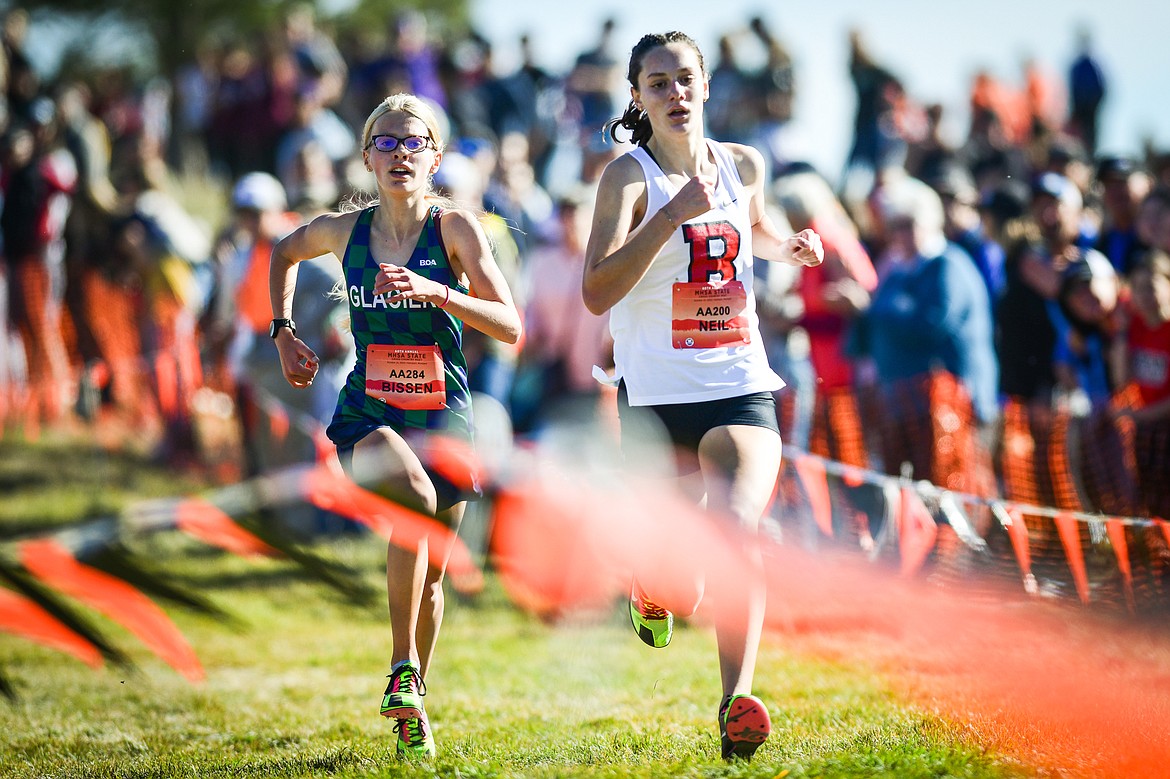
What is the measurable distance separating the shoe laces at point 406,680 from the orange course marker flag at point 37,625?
5.69ft

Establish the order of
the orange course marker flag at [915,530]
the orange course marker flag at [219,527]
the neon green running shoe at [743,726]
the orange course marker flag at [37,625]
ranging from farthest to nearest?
the orange course marker flag at [915,530] < the neon green running shoe at [743,726] < the orange course marker flag at [219,527] < the orange course marker flag at [37,625]

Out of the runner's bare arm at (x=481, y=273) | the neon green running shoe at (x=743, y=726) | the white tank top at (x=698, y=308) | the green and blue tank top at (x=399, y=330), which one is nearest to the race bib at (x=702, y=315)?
the white tank top at (x=698, y=308)

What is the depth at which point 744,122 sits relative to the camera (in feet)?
31.9

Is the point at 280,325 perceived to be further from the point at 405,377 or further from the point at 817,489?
the point at 817,489

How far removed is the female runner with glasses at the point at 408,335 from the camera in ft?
12.3

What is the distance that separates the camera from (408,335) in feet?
12.6

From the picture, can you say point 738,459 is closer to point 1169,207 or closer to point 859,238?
point 1169,207

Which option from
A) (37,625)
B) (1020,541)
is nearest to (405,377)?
(37,625)

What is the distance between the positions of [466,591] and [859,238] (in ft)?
11.4

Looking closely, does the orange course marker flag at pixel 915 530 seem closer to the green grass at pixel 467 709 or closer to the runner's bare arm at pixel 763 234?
the green grass at pixel 467 709

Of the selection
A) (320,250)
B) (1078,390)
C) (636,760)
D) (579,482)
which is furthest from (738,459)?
(1078,390)

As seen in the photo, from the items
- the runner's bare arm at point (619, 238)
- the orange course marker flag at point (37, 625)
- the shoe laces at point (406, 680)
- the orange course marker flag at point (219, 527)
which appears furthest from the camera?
the shoe laces at point (406, 680)

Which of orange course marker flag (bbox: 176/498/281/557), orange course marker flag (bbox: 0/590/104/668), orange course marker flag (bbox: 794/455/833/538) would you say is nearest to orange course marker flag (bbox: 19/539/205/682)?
orange course marker flag (bbox: 0/590/104/668)

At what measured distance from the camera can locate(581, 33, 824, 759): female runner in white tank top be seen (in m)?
3.65
